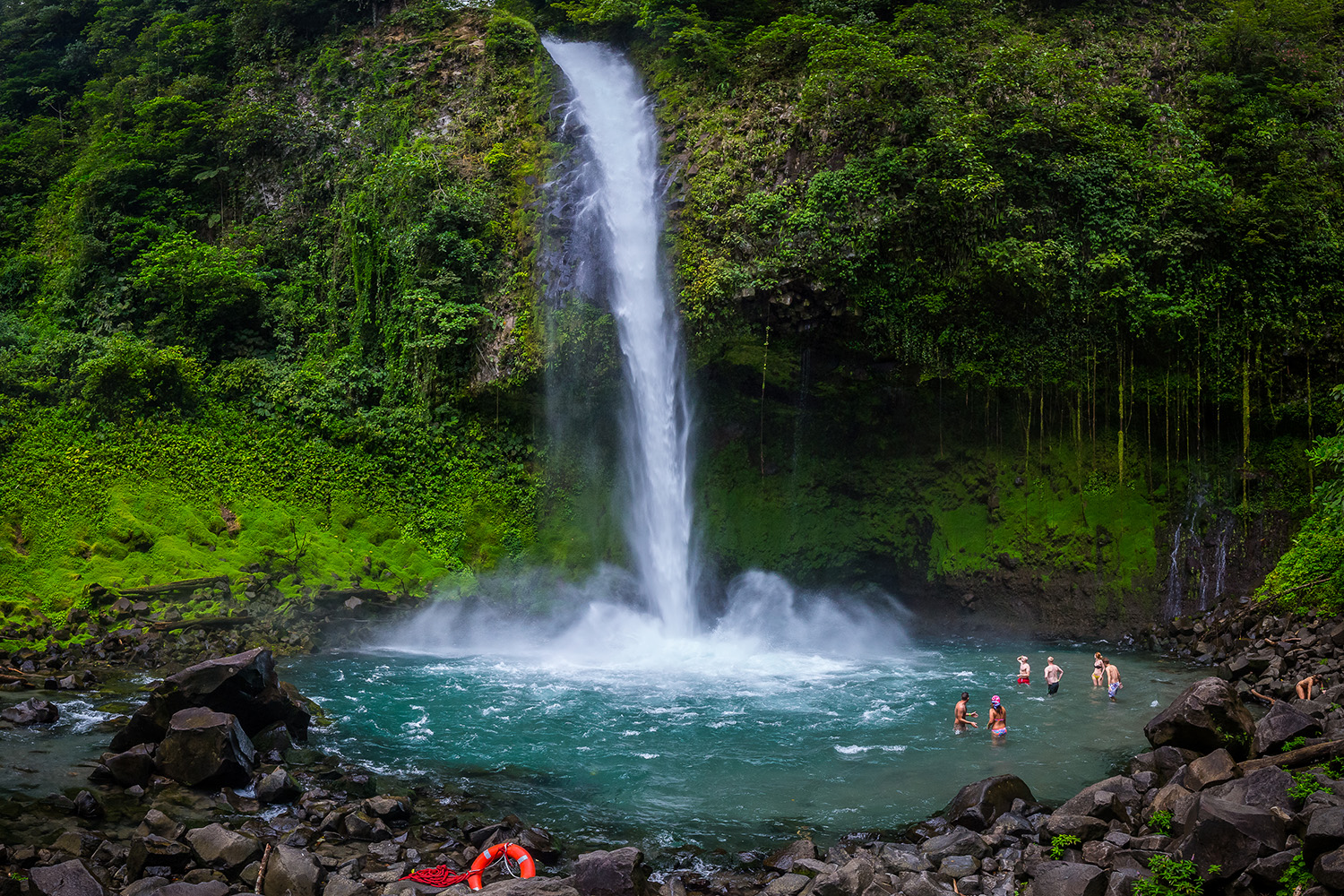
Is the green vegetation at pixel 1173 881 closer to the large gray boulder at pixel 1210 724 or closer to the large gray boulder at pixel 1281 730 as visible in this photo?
the large gray boulder at pixel 1281 730

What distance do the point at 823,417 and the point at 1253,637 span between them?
9906mm

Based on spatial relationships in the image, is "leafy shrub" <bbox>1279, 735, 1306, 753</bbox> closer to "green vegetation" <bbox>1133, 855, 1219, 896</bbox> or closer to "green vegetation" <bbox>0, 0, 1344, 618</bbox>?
"green vegetation" <bbox>1133, 855, 1219, 896</bbox>

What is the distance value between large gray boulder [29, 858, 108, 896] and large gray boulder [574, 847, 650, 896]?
3.90 meters

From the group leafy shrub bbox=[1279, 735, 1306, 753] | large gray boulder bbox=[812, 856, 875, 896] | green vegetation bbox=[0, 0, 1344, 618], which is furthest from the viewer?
green vegetation bbox=[0, 0, 1344, 618]

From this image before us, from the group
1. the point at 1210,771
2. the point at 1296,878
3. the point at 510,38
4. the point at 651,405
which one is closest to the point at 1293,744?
the point at 1210,771

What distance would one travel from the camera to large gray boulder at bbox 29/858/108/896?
257 inches

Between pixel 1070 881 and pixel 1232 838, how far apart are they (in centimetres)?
132

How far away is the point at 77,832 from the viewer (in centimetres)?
784

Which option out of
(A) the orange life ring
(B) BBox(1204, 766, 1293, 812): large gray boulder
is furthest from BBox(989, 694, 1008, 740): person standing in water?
(A) the orange life ring

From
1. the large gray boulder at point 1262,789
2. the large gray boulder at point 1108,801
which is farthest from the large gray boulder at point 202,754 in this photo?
the large gray boulder at point 1262,789

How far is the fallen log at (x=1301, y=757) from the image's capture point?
7.92 m

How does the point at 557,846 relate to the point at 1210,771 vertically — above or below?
below

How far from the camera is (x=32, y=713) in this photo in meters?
11.4

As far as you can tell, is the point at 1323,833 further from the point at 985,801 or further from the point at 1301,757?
the point at 985,801
